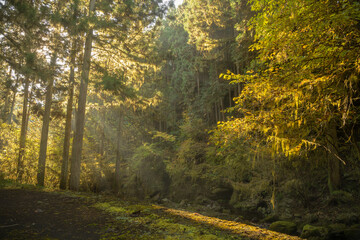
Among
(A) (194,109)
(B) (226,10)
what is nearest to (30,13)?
(B) (226,10)

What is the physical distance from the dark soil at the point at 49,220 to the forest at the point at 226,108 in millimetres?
3050

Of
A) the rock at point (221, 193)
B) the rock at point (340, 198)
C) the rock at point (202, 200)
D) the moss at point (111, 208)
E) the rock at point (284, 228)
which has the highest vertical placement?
the moss at point (111, 208)

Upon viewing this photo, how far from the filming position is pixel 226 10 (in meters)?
15.7

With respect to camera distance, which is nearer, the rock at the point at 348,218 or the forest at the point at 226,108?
the forest at the point at 226,108

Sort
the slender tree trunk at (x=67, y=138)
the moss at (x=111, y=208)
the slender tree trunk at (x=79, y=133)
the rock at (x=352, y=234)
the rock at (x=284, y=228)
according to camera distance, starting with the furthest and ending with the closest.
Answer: the slender tree trunk at (x=67, y=138) < the slender tree trunk at (x=79, y=133) < the rock at (x=284, y=228) < the rock at (x=352, y=234) < the moss at (x=111, y=208)

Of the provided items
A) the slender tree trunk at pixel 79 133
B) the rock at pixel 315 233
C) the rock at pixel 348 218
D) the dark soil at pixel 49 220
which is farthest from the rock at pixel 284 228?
the slender tree trunk at pixel 79 133

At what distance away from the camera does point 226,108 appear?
23.5ft

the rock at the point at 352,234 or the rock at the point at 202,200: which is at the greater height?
the rock at the point at 352,234

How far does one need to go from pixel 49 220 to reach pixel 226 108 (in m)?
5.99

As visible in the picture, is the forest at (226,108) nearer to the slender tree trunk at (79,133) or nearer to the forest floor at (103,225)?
the slender tree trunk at (79,133)

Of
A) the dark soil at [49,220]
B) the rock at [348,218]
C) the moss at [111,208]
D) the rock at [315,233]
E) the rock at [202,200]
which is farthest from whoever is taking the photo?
the rock at [202,200]

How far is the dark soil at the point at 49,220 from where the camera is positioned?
3.46 metres

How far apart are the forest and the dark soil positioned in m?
3.05

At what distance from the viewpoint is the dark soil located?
11.3 ft
